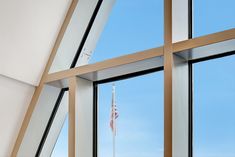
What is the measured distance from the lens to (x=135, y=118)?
3.74 m

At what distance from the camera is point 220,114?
3176 millimetres

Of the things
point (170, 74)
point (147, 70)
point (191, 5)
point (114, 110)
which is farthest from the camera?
point (114, 110)

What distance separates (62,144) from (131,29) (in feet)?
5.20

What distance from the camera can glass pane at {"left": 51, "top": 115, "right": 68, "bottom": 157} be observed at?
14.3 ft

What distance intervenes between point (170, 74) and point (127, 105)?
35.2 inches

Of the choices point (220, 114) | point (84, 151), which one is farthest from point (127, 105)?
point (220, 114)

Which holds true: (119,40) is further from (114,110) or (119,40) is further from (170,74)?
(170,74)

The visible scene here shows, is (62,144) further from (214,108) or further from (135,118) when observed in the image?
(214,108)

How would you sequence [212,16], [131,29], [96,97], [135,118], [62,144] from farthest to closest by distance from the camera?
[62,144] → [96,97] → [131,29] → [135,118] → [212,16]

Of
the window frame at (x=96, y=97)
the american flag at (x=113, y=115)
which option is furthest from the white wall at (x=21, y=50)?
the american flag at (x=113, y=115)

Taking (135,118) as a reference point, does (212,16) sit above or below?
above

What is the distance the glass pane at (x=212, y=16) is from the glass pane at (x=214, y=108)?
307 millimetres

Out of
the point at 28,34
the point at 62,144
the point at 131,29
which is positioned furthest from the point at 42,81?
the point at 131,29

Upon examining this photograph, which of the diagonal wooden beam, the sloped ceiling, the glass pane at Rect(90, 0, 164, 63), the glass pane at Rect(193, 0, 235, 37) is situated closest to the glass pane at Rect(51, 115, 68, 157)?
the diagonal wooden beam
